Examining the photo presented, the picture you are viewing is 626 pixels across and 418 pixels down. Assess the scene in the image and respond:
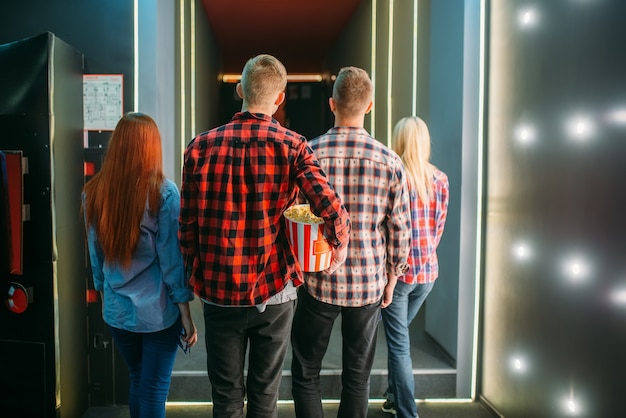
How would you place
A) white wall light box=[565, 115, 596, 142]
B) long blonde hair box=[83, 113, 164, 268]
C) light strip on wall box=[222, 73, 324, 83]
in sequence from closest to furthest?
1. long blonde hair box=[83, 113, 164, 268]
2. white wall light box=[565, 115, 596, 142]
3. light strip on wall box=[222, 73, 324, 83]

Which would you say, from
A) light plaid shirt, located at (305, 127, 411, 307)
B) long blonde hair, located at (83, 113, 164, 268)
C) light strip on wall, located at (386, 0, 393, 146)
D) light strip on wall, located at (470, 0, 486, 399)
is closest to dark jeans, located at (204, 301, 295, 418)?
light plaid shirt, located at (305, 127, 411, 307)

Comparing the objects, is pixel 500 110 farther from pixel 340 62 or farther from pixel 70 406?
pixel 340 62

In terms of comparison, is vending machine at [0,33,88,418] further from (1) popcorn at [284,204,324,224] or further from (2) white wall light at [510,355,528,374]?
(2) white wall light at [510,355,528,374]

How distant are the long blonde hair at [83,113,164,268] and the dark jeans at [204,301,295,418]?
35cm

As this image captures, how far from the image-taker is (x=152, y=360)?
64.6 inches

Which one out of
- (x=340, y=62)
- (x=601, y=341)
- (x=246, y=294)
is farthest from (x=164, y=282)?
(x=340, y=62)

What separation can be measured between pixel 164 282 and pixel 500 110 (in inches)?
70.2

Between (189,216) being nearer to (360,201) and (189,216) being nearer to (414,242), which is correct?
(360,201)

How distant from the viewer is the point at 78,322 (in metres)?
2.32

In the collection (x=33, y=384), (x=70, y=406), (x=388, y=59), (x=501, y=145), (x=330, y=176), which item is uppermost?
(x=388, y=59)

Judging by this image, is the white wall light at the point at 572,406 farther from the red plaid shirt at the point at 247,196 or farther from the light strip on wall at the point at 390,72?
the light strip on wall at the point at 390,72

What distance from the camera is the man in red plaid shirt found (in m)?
1.45

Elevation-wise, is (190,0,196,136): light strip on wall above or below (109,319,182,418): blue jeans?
above

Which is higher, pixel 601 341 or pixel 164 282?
pixel 164 282
